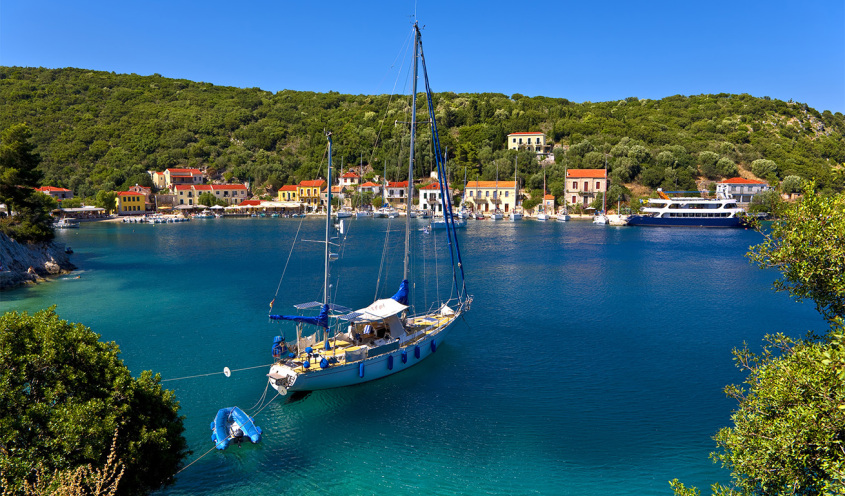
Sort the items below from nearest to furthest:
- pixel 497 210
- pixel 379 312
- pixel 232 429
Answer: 1. pixel 232 429
2. pixel 379 312
3. pixel 497 210

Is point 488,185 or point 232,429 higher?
point 488,185

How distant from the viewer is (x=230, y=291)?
37531 mm

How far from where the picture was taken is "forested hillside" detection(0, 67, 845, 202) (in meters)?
116

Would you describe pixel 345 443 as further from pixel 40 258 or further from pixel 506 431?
pixel 40 258

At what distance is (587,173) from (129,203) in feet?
334

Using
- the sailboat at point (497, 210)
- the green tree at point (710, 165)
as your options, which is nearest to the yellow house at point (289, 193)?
the sailboat at point (497, 210)

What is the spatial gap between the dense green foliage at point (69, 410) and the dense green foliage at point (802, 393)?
35.9 ft

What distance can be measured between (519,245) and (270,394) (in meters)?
48.5

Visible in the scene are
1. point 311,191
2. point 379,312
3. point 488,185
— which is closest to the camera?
point 379,312

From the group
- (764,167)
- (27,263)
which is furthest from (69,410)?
(764,167)

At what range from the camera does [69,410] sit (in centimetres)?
985

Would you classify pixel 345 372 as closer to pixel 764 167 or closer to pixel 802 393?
pixel 802 393

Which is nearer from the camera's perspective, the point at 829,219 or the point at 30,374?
the point at 829,219

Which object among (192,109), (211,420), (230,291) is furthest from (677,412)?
(192,109)
